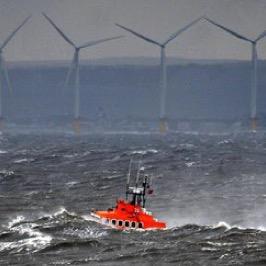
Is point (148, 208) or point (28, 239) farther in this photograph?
point (148, 208)

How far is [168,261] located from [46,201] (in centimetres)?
3026

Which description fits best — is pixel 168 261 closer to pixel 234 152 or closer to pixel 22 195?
pixel 22 195

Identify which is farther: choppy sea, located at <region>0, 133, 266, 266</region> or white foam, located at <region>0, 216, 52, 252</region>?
white foam, located at <region>0, 216, 52, 252</region>

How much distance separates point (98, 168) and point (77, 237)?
5402 cm

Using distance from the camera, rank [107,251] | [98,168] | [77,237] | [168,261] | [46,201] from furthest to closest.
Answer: [98,168] < [46,201] < [77,237] < [107,251] < [168,261]

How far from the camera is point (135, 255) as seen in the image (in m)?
55.3

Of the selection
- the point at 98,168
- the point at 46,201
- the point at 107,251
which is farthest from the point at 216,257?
the point at 98,168

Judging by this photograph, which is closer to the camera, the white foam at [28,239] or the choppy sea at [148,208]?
the choppy sea at [148,208]

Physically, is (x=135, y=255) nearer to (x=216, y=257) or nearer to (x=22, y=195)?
(x=216, y=257)

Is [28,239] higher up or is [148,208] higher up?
[28,239]

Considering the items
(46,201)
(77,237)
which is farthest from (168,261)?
(46,201)

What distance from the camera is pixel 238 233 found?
62.6 metres

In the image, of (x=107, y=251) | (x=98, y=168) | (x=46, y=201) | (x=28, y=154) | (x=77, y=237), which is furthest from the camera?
(x=28, y=154)

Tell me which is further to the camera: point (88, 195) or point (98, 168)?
point (98, 168)
